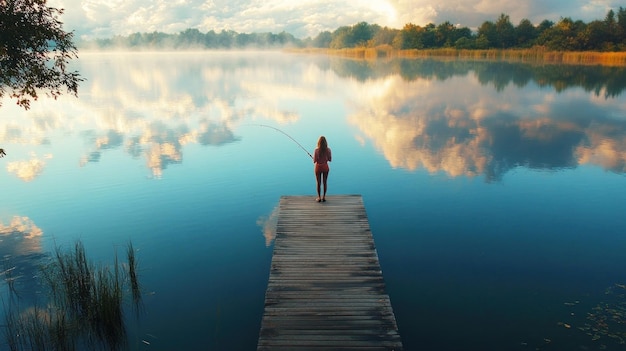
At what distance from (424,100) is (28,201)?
3588cm

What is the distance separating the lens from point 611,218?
15031mm

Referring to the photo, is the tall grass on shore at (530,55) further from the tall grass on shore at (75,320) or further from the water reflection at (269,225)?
the tall grass on shore at (75,320)

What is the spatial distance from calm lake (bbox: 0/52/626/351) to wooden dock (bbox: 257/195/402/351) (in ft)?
3.70

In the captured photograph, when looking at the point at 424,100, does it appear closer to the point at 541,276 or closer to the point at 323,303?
the point at 541,276

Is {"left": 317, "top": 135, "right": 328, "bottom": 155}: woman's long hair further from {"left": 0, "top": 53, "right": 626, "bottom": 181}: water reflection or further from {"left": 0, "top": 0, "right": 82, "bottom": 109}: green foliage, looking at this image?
{"left": 0, "top": 53, "right": 626, "bottom": 181}: water reflection

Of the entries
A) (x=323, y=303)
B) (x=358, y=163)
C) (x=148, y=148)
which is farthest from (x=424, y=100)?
(x=323, y=303)

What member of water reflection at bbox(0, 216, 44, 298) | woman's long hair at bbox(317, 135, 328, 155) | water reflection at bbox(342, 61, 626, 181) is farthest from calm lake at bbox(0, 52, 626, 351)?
woman's long hair at bbox(317, 135, 328, 155)

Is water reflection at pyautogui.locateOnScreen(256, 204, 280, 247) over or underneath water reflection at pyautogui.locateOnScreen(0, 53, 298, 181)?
underneath

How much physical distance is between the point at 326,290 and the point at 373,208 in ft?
24.9

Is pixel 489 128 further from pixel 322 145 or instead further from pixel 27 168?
pixel 27 168

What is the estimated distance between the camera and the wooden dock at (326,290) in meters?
7.58

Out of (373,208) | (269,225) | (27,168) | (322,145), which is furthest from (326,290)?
(27,168)

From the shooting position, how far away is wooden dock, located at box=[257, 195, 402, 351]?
758 cm

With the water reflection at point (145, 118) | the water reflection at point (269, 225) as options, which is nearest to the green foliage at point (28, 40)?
the water reflection at point (269, 225)
